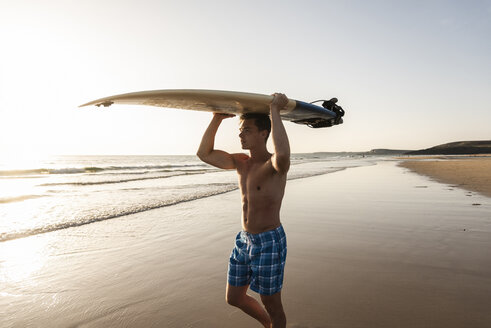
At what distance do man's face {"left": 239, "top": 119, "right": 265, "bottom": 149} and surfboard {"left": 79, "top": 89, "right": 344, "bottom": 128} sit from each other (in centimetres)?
16

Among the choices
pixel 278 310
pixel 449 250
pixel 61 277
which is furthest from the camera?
pixel 449 250

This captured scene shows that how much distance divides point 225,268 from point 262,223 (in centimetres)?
185

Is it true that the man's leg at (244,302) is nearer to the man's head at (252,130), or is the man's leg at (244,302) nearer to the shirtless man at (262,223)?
the shirtless man at (262,223)

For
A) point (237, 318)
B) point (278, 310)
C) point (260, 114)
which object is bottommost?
point (237, 318)

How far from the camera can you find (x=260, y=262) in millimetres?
2059

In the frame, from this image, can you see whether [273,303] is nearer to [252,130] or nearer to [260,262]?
[260,262]

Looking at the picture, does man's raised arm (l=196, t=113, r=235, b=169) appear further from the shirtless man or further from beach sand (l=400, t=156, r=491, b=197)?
beach sand (l=400, t=156, r=491, b=197)

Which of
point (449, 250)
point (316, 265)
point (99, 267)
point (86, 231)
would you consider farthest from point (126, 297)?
point (449, 250)

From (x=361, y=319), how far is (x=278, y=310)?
0.92 m

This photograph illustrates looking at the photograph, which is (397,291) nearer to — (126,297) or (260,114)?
(260,114)

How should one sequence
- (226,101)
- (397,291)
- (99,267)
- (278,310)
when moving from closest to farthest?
1. (278,310)
2. (226,101)
3. (397,291)
4. (99,267)

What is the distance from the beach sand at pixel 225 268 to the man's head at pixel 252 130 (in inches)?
62.7

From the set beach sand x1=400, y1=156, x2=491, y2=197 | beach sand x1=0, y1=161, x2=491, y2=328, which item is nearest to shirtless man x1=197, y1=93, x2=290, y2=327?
beach sand x1=0, y1=161, x2=491, y2=328

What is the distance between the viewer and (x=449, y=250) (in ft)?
13.4
